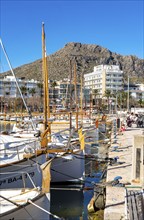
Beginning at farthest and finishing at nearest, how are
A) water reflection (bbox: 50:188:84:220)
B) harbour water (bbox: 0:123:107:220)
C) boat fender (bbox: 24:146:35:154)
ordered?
boat fender (bbox: 24:146:35:154), water reflection (bbox: 50:188:84:220), harbour water (bbox: 0:123:107:220)

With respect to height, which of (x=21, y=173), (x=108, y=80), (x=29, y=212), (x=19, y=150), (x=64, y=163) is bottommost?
(x=64, y=163)

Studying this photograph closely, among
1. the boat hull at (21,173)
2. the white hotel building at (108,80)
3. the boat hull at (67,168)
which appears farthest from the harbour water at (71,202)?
the white hotel building at (108,80)

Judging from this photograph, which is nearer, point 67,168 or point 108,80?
point 67,168

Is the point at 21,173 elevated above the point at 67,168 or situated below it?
above

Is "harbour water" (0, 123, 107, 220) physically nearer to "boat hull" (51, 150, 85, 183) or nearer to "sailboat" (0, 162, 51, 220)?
"boat hull" (51, 150, 85, 183)

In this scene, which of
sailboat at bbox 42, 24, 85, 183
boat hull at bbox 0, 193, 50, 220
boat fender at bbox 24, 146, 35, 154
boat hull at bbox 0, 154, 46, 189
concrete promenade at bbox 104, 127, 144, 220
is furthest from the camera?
sailboat at bbox 42, 24, 85, 183

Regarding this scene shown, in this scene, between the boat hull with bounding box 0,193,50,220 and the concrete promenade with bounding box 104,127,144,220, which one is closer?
the boat hull with bounding box 0,193,50,220

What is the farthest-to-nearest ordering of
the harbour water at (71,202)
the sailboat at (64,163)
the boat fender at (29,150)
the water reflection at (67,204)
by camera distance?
the sailboat at (64,163) < the boat fender at (29,150) < the water reflection at (67,204) < the harbour water at (71,202)

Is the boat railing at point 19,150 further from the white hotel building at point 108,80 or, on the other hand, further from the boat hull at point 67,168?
the white hotel building at point 108,80

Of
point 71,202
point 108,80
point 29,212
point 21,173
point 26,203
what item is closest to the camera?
point 26,203

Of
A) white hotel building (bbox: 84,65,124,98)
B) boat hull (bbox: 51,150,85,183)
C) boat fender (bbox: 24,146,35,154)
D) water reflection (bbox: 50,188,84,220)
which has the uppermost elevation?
white hotel building (bbox: 84,65,124,98)

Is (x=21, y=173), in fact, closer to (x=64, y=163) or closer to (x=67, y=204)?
(x=67, y=204)

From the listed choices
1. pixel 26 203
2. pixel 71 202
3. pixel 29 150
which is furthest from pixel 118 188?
pixel 26 203

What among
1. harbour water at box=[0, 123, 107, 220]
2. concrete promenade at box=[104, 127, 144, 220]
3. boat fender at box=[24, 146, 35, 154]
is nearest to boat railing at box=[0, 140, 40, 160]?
boat fender at box=[24, 146, 35, 154]
